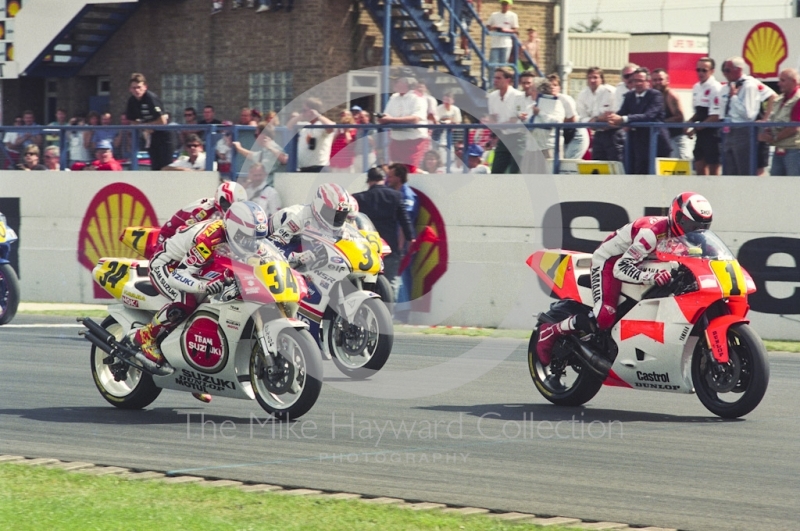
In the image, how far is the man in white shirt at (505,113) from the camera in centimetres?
1589

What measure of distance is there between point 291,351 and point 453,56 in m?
18.0

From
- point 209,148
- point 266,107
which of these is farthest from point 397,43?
point 209,148

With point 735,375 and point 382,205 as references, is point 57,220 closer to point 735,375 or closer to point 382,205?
point 382,205

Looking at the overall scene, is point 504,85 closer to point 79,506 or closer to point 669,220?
point 669,220

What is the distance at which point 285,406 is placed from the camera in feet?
28.8

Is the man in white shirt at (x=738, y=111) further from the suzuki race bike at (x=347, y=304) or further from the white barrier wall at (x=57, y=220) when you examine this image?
the white barrier wall at (x=57, y=220)

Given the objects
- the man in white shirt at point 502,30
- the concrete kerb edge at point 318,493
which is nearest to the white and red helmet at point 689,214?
the concrete kerb edge at point 318,493

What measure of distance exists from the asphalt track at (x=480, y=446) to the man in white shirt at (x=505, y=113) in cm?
533

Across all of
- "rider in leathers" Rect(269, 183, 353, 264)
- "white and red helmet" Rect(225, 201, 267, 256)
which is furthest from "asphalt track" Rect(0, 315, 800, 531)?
"rider in leathers" Rect(269, 183, 353, 264)

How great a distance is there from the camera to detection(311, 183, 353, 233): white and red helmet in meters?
11.9

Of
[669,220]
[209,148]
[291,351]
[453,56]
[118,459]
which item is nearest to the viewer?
[118,459]

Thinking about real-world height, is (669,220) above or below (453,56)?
below

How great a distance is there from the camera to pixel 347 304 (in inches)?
458

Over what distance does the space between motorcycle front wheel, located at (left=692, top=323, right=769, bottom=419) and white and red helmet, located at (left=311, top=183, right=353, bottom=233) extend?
4056 mm
